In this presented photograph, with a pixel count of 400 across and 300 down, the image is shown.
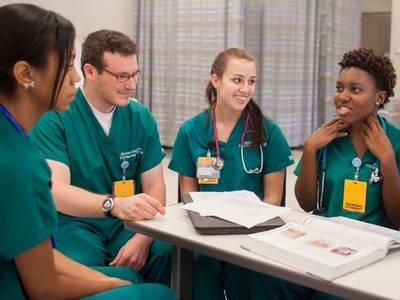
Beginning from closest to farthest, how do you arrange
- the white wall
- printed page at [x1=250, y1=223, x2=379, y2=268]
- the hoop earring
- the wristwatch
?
the hoop earring < printed page at [x1=250, y1=223, x2=379, y2=268] < the wristwatch < the white wall

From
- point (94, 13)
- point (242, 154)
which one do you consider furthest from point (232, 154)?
point (94, 13)

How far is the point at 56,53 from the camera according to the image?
110 centimetres

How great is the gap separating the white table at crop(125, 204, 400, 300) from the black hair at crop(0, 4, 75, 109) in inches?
23.1

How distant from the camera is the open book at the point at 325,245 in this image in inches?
45.3

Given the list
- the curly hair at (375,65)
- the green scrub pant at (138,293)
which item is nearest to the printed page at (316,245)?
the green scrub pant at (138,293)

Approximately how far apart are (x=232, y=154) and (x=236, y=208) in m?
0.52

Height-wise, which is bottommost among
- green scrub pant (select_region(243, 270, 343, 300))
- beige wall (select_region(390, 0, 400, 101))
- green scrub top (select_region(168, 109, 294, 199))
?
green scrub pant (select_region(243, 270, 343, 300))

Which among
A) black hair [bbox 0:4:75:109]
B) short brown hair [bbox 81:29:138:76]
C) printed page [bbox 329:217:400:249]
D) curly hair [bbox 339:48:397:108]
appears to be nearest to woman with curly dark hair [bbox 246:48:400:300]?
curly hair [bbox 339:48:397:108]

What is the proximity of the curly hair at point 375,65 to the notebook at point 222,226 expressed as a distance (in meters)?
0.74

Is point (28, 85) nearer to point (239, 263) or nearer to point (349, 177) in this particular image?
point (239, 263)

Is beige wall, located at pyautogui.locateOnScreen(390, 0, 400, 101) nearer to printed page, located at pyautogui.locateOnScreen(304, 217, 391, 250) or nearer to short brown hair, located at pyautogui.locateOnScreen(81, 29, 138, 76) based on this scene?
short brown hair, located at pyautogui.locateOnScreen(81, 29, 138, 76)

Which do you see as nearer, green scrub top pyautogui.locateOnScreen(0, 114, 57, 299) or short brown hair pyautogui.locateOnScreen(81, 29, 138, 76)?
green scrub top pyautogui.locateOnScreen(0, 114, 57, 299)

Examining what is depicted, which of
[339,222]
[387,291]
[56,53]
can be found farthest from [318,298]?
[56,53]

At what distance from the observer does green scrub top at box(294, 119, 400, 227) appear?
5.91 feet
